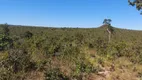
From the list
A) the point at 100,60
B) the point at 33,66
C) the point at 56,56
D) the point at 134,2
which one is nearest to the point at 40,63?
the point at 33,66

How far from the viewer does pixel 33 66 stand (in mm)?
9914

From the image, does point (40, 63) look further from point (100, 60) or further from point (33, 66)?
point (100, 60)

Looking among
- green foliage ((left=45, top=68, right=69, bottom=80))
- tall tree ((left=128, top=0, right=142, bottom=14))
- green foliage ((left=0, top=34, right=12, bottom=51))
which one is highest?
tall tree ((left=128, top=0, right=142, bottom=14))

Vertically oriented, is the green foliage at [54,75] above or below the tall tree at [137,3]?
below

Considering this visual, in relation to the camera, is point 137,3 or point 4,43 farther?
point 4,43

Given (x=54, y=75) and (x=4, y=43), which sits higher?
(x=4, y=43)

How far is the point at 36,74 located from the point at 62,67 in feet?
5.92

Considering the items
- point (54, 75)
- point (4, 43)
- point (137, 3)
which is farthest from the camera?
point (4, 43)

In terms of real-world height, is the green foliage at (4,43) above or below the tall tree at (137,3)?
below

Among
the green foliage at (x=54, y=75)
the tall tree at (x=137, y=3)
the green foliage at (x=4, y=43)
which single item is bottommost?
the green foliage at (x=54, y=75)

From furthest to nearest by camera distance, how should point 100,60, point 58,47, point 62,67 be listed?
point 58,47 < point 100,60 < point 62,67

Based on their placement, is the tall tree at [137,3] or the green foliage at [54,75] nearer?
the green foliage at [54,75]

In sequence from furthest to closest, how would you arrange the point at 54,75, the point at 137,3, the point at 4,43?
the point at 4,43 → the point at 137,3 → the point at 54,75

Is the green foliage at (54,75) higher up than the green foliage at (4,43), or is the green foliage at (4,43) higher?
the green foliage at (4,43)
